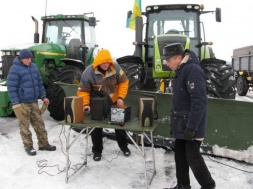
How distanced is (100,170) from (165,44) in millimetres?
2646

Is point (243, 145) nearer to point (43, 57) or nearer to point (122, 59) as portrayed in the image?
point (122, 59)

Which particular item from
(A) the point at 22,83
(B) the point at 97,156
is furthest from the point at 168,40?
(A) the point at 22,83

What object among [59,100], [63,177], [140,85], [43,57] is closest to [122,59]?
[140,85]

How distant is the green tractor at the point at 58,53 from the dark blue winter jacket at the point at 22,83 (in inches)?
43.2

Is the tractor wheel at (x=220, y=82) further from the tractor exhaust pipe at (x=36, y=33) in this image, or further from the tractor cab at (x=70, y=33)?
the tractor exhaust pipe at (x=36, y=33)

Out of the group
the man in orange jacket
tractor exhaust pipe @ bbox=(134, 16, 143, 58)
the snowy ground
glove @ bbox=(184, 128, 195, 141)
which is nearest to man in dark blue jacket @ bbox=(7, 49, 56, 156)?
the snowy ground

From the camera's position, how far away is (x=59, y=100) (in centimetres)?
636

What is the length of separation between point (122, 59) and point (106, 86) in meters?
1.67

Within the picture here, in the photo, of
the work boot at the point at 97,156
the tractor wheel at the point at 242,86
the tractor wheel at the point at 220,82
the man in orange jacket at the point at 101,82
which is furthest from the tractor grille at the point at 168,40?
the tractor wheel at the point at 242,86

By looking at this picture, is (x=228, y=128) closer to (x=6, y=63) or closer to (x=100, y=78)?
(x=100, y=78)

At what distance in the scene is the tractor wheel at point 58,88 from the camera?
6.34 meters

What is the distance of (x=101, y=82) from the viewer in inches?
169

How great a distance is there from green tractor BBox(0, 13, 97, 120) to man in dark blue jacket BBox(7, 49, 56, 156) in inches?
41.2

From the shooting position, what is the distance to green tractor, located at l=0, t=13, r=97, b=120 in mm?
6418
